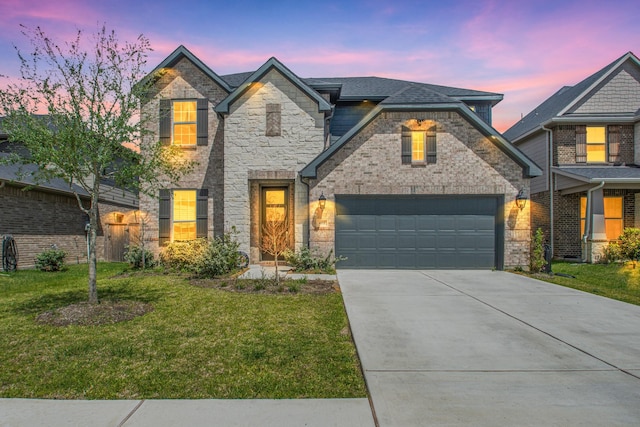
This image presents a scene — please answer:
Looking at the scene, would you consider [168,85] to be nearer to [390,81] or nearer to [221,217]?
[221,217]

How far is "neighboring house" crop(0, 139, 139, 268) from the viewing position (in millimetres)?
12430

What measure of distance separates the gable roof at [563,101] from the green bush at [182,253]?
15078mm

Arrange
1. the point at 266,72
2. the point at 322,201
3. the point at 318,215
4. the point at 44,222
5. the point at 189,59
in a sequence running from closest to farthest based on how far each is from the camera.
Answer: the point at 322,201 < the point at 318,215 < the point at 266,72 < the point at 189,59 < the point at 44,222

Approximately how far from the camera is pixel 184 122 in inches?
532

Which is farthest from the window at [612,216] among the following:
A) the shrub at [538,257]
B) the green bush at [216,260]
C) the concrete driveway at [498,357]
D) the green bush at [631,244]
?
the green bush at [216,260]

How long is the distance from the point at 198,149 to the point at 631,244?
16.5m

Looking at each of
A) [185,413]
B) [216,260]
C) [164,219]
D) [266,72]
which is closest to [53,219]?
[164,219]

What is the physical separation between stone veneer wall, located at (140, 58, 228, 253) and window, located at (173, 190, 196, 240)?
339 mm

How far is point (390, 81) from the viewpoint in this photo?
56.7ft

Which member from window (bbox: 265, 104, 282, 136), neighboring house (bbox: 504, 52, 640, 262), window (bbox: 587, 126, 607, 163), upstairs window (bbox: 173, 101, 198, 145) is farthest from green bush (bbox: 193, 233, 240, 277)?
window (bbox: 587, 126, 607, 163)

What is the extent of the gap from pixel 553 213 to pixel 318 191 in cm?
1076

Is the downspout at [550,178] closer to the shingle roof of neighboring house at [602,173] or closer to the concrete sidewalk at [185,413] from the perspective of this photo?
the shingle roof of neighboring house at [602,173]

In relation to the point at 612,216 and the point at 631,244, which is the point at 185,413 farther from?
the point at 612,216

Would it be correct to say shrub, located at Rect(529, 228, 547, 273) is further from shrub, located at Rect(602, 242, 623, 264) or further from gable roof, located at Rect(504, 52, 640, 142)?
gable roof, located at Rect(504, 52, 640, 142)
